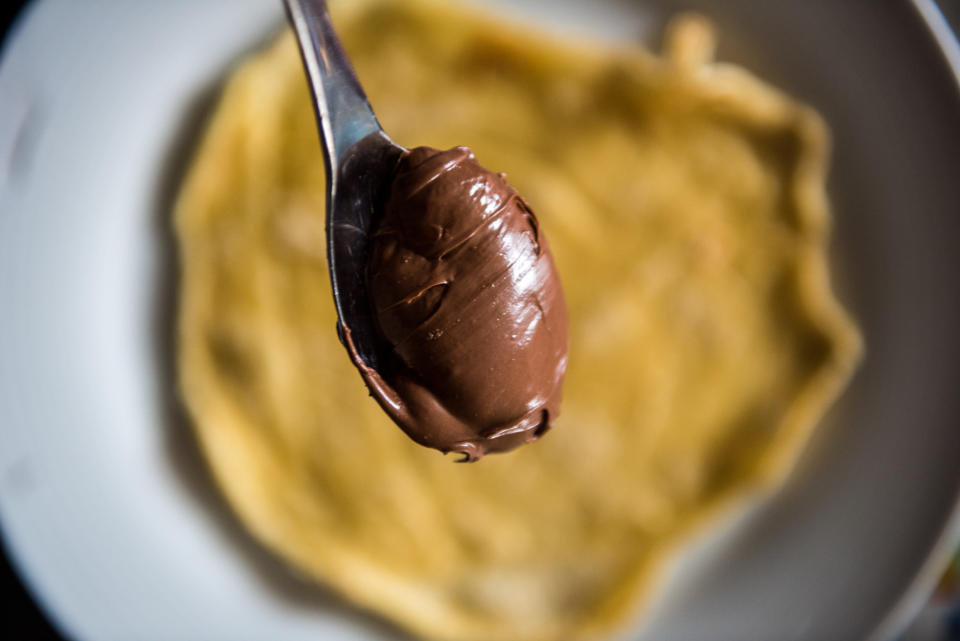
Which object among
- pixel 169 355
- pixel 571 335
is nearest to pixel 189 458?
pixel 169 355

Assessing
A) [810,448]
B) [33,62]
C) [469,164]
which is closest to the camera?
[469,164]

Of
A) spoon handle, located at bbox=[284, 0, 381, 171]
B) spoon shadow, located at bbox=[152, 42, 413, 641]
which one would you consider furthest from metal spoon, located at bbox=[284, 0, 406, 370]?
spoon shadow, located at bbox=[152, 42, 413, 641]

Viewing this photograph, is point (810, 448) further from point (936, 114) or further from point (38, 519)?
point (38, 519)

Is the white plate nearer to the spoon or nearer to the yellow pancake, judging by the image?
the yellow pancake

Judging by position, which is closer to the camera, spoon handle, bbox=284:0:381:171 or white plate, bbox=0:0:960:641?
spoon handle, bbox=284:0:381:171

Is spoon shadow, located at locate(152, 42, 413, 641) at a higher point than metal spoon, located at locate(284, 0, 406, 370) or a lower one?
lower

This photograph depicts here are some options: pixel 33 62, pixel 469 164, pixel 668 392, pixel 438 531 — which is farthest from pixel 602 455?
pixel 33 62

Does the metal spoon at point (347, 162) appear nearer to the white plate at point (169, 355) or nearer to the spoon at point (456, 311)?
the spoon at point (456, 311)
